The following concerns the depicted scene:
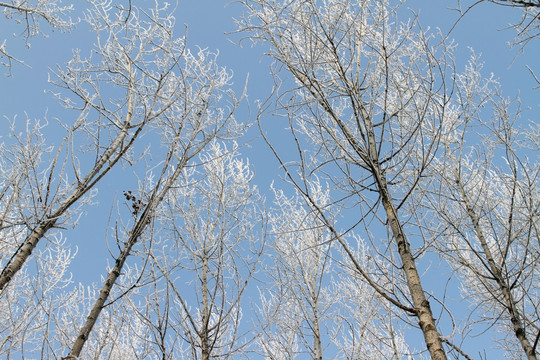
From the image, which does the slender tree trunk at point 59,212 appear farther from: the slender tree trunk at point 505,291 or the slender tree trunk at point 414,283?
the slender tree trunk at point 505,291

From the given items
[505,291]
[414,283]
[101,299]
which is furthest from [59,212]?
[505,291]

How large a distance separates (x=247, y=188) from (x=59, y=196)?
9.02 ft

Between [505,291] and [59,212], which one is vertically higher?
[505,291]

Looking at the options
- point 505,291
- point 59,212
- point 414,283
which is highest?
point 505,291

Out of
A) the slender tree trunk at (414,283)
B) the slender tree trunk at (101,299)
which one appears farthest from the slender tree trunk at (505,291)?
the slender tree trunk at (101,299)


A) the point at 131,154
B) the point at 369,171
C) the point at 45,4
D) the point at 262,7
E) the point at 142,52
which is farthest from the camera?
the point at 45,4

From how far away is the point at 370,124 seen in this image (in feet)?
7.01

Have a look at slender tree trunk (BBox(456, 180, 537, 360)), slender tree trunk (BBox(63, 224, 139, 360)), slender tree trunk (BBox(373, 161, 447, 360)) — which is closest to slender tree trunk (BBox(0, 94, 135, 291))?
slender tree trunk (BBox(63, 224, 139, 360))

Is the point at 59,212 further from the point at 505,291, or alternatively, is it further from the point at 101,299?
the point at 505,291

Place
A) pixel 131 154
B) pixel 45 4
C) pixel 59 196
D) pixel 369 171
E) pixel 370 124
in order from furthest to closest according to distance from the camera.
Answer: pixel 45 4
pixel 131 154
pixel 59 196
pixel 370 124
pixel 369 171

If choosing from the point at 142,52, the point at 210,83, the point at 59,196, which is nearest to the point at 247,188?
the point at 210,83

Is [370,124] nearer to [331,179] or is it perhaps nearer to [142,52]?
[331,179]

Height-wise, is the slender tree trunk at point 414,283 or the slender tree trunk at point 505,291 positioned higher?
the slender tree trunk at point 505,291

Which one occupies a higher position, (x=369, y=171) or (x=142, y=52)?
(x=142, y=52)
